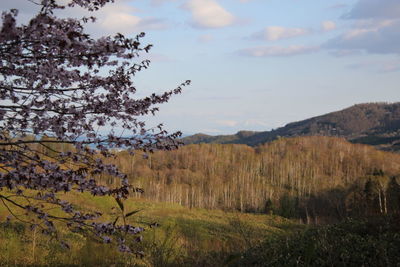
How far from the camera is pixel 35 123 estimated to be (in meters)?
4.91

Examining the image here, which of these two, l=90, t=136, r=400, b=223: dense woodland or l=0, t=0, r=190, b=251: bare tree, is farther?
l=90, t=136, r=400, b=223: dense woodland

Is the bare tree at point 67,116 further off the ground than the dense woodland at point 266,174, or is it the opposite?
the bare tree at point 67,116

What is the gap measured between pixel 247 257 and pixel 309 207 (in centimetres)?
9494

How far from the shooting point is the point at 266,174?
5709 inches

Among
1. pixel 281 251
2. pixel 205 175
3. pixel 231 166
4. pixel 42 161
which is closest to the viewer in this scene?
pixel 42 161

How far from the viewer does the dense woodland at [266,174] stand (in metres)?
99.7

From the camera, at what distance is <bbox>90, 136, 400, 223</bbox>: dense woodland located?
327 feet

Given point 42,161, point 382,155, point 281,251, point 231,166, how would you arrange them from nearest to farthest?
point 42,161
point 281,251
point 231,166
point 382,155

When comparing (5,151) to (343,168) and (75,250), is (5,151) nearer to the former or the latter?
(75,250)

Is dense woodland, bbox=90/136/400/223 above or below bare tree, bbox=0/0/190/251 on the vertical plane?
below

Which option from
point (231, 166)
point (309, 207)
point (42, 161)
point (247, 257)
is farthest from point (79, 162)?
point (231, 166)

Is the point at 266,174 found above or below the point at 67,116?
below

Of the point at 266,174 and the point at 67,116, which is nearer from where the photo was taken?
the point at 67,116

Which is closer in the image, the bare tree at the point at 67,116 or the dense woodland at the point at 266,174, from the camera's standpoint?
the bare tree at the point at 67,116
